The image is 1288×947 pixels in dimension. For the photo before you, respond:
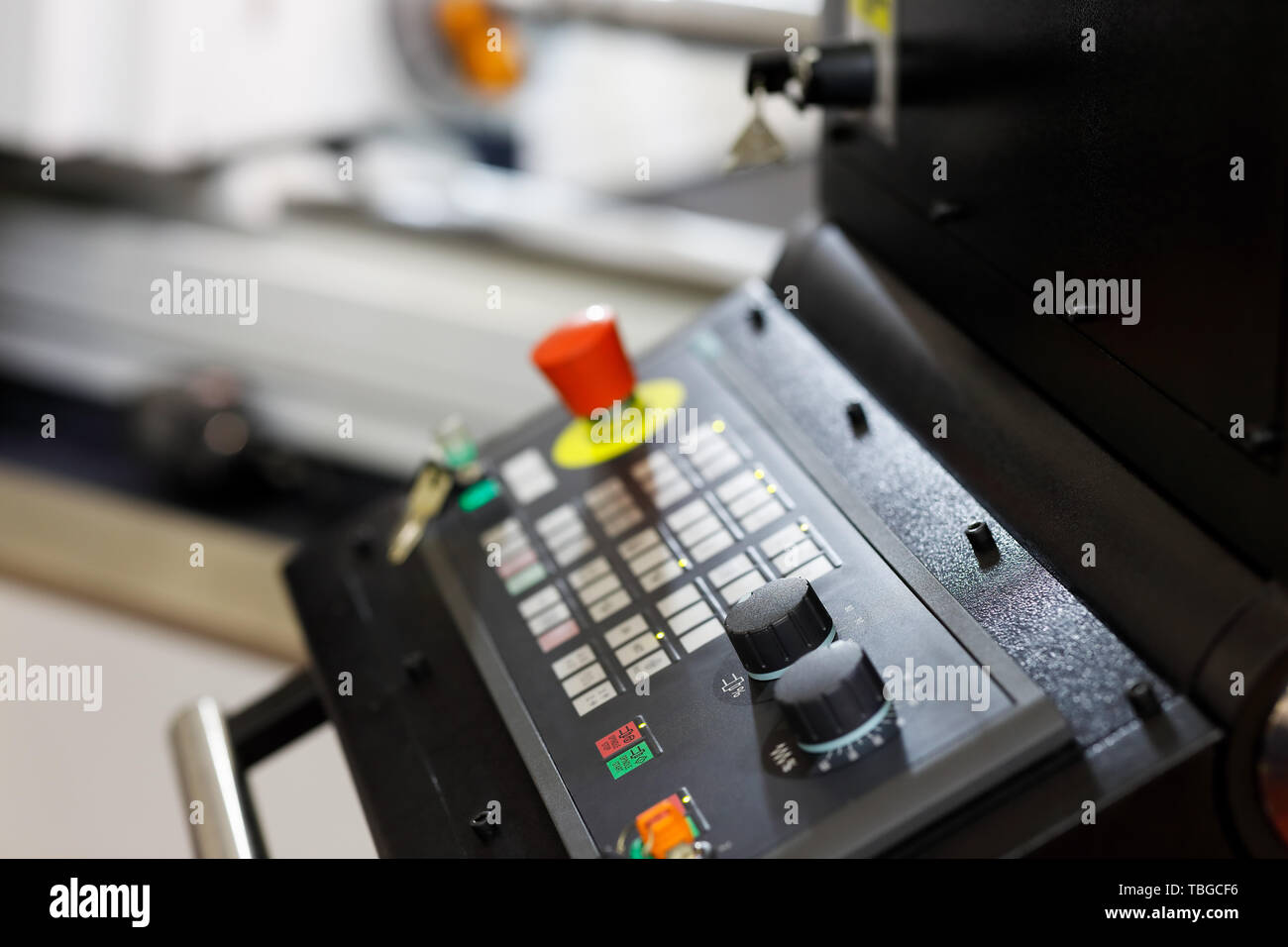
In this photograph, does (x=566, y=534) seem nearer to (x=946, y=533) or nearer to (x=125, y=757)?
(x=946, y=533)

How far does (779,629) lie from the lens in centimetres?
54

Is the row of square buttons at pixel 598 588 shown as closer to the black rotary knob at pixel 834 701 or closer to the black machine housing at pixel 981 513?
the black machine housing at pixel 981 513

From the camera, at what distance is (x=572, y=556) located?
69cm

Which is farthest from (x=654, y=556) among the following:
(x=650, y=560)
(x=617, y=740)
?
(x=617, y=740)

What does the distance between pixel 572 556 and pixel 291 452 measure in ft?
5.19

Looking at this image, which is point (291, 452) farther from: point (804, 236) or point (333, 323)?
point (804, 236)

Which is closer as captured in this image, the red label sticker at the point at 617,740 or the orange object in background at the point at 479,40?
the red label sticker at the point at 617,740

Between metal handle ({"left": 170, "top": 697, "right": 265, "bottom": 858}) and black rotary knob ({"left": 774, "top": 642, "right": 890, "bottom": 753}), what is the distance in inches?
15.6

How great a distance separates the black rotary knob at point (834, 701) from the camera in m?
0.50

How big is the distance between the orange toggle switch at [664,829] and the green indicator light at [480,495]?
28 centimetres

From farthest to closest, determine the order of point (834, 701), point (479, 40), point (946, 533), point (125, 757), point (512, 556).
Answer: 1. point (479, 40)
2. point (125, 757)
3. point (512, 556)
4. point (946, 533)
5. point (834, 701)

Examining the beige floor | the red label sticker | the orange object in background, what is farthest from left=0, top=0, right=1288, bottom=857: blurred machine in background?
→ the orange object in background

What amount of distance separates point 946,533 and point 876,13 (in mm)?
331

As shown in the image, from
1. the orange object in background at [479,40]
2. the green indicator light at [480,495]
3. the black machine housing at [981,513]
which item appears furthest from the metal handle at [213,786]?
the orange object in background at [479,40]
